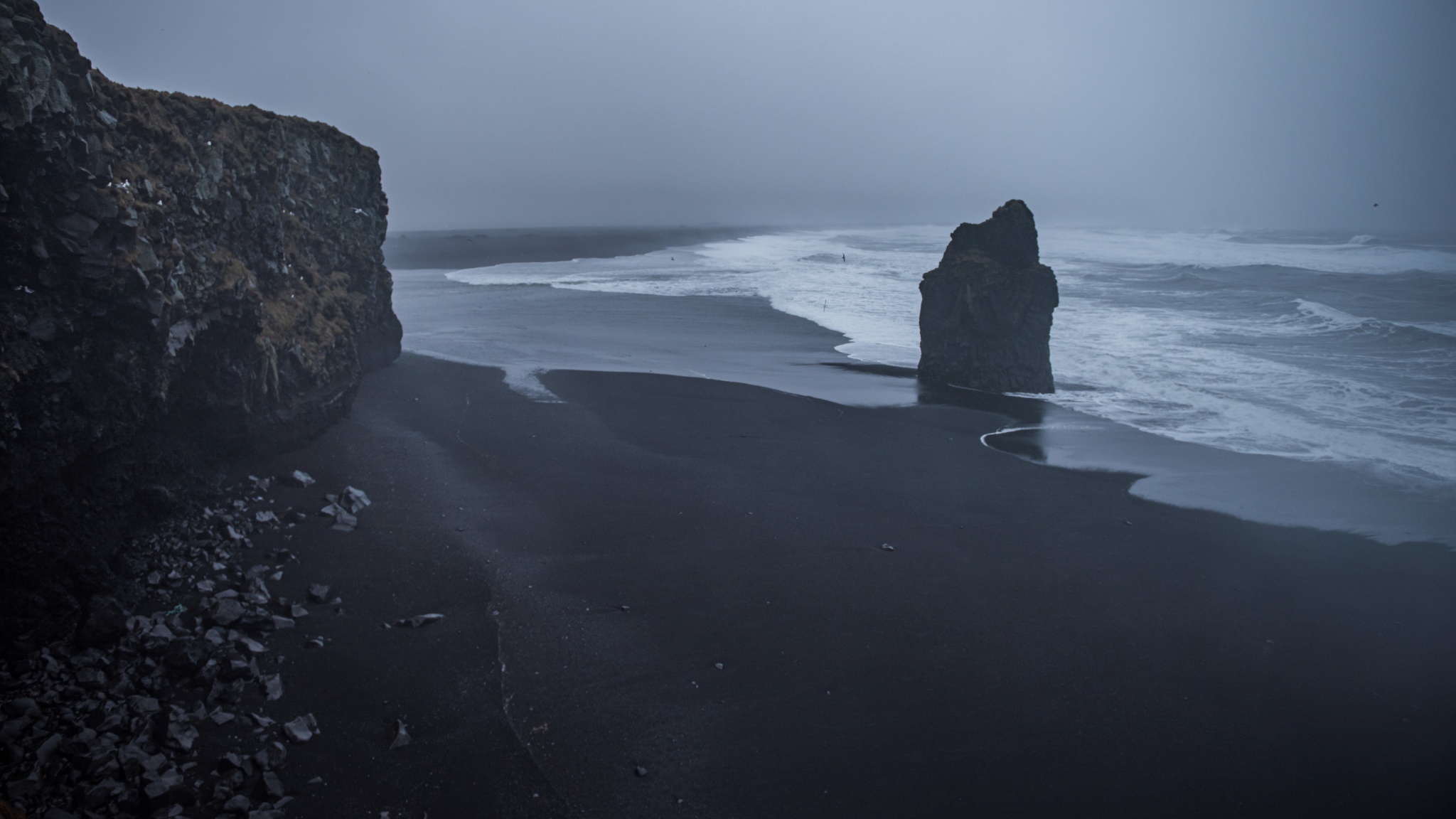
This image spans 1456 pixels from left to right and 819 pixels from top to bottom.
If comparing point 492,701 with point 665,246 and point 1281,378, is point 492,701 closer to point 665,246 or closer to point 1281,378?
point 1281,378

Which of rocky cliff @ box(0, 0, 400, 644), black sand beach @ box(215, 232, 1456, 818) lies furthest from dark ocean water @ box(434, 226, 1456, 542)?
rocky cliff @ box(0, 0, 400, 644)

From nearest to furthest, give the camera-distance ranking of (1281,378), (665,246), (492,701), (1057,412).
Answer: (492,701), (1057,412), (1281,378), (665,246)

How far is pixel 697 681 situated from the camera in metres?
6.20

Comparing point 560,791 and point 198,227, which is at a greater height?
point 198,227

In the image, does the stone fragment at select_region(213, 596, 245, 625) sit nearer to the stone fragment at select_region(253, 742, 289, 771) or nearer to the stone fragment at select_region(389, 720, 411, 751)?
the stone fragment at select_region(253, 742, 289, 771)

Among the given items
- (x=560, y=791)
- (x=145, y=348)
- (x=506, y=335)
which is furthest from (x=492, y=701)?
(x=506, y=335)

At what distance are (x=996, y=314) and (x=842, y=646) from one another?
487 inches

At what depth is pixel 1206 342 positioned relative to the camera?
22.6 m

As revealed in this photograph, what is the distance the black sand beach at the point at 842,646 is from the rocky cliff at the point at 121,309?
1381mm

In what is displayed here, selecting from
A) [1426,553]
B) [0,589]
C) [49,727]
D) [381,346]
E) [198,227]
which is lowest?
[1426,553]

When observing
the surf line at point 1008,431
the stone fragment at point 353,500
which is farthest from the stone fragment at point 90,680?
the surf line at point 1008,431

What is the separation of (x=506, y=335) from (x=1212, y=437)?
1781cm

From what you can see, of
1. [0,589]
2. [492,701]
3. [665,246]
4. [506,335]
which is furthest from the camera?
[665,246]

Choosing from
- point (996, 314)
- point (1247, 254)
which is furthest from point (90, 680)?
point (1247, 254)
